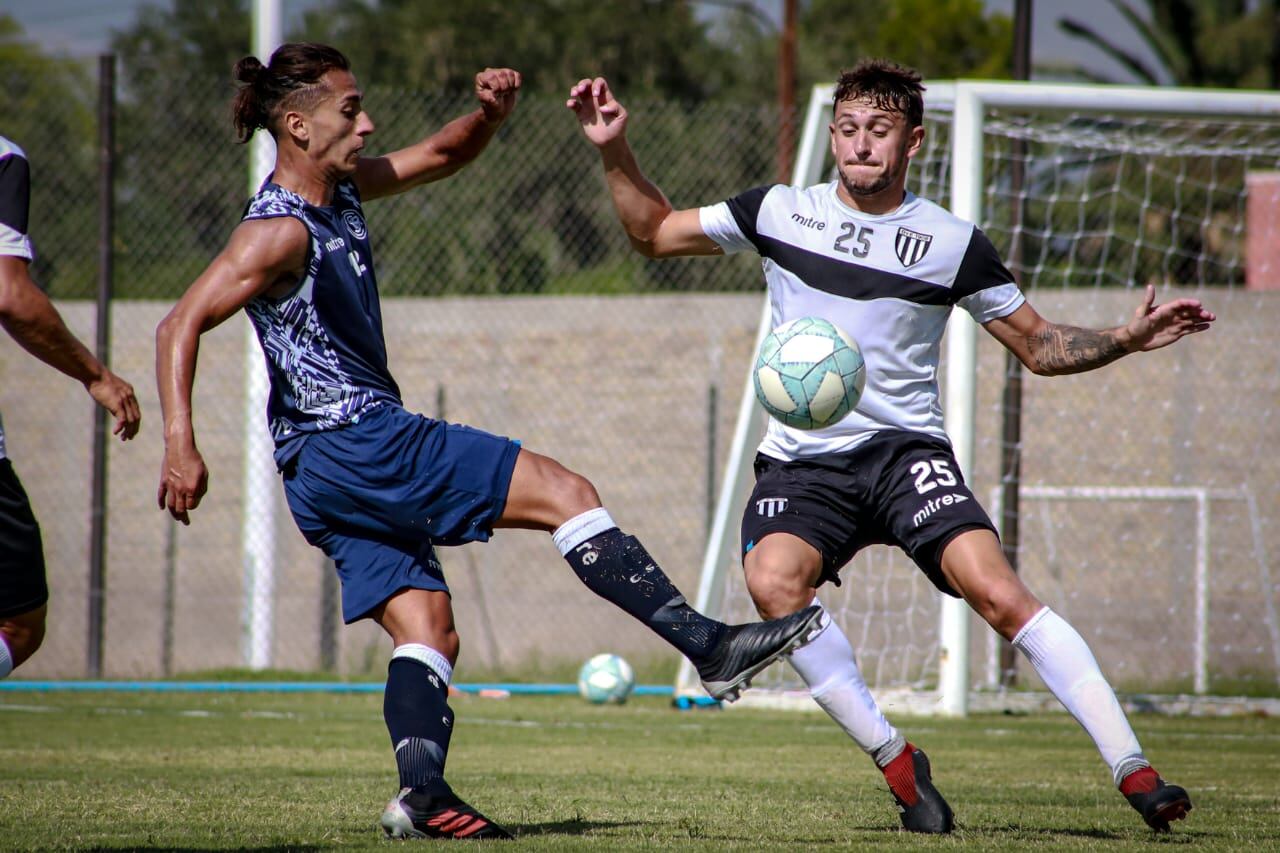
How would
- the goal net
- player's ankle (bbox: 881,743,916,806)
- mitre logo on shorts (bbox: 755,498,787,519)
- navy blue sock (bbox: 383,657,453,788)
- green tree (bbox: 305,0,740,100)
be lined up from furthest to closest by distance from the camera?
green tree (bbox: 305,0,740,100), the goal net, mitre logo on shorts (bbox: 755,498,787,519), player's ankle (bbox: 881,743,916,806), navy blue sock (bbox: 383,657,453,788)

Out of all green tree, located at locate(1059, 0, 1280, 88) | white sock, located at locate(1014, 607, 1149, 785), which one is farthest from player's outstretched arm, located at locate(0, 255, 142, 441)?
green tree, located at locate(1059, 0, 1280, 88)

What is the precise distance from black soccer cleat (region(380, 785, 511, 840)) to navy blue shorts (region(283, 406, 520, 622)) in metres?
0.52

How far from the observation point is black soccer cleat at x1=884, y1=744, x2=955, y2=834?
4.44m

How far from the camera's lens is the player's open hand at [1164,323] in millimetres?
4469

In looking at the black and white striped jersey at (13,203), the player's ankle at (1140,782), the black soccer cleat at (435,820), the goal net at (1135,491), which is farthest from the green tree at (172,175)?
the player's ankle at (1140,782)

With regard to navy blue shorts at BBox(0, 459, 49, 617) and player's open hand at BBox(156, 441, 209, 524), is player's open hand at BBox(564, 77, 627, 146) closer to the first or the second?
player's open hand at BBox(156, 441, 209, 524)

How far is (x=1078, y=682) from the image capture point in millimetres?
4410

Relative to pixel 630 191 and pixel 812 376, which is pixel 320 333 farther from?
pixel 812 376

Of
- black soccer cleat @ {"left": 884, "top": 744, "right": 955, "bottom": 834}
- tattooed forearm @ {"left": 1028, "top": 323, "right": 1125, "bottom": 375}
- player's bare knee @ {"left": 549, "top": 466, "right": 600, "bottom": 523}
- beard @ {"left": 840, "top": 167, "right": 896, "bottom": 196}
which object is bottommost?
black soccer cleat @ {"left": 884, "top": 744, "right": 955, "bottom": 834}

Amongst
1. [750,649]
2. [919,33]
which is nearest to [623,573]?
[750,649]

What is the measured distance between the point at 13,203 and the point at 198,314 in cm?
70

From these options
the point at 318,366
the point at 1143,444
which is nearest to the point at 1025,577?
the point at 1143,444

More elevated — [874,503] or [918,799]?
[874,503]

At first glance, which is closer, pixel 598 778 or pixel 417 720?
pixel 417 720
